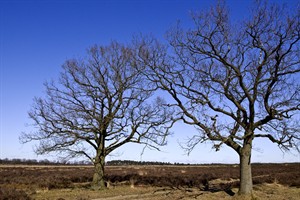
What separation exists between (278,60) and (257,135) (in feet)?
13.3

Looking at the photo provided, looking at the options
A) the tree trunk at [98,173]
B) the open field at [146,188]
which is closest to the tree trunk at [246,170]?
the open field at [146,188]

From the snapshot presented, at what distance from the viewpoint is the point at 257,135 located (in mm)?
18125

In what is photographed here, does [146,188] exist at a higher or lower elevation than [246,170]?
lower

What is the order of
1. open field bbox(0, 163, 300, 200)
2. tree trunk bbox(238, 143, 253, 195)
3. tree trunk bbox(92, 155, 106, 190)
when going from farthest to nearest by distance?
tree trunk bbox(92, 155, 106, 190), open field bbox(0, 163, 300, 200), tree trunk bbox(238, 143, 253, 195)

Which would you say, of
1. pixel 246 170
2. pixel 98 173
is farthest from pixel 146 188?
pixel 246 170

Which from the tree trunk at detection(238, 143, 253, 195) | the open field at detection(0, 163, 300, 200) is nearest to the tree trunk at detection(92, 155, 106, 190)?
the open field at detection(0, 163, 300, 200)

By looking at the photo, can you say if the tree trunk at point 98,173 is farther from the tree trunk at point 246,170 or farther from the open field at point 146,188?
the tree trunk at point 246,170

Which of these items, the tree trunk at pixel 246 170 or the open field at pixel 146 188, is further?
the open field at pixel 146 188

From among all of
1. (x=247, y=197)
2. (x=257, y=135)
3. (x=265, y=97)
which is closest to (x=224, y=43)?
(x=265, y=97)

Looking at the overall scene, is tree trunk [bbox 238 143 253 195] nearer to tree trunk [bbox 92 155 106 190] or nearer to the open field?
the open field

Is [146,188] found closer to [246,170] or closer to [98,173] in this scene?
[98,173]

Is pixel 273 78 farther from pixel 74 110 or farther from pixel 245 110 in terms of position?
pixel 74 110

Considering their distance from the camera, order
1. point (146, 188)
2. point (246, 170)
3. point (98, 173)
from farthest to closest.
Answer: point (146, 188) → point (98, 173) → point (246, 170)

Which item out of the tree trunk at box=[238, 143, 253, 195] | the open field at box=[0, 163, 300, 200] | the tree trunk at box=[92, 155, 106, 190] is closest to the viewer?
the tree trunk at box=[238, 143, 253, 195]
